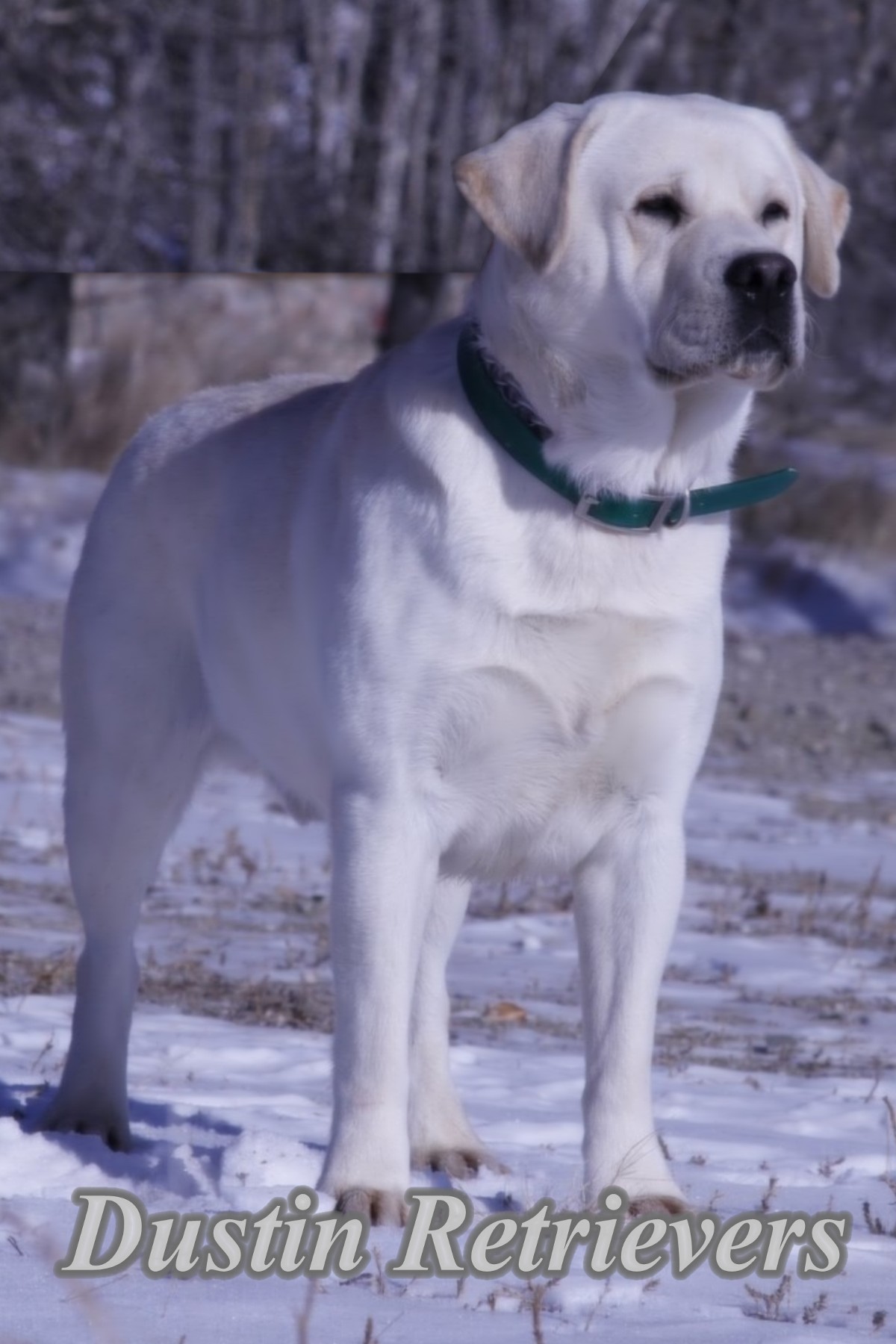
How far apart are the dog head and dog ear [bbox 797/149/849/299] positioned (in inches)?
4.3

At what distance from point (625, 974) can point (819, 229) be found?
4.36 ft

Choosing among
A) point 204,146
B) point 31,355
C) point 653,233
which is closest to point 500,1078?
point 653,233

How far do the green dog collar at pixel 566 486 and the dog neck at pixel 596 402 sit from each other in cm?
2

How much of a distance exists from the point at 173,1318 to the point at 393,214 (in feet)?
35.3

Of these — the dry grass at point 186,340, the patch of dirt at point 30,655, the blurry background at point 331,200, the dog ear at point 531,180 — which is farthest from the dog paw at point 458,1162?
the dry grass at point 186,340

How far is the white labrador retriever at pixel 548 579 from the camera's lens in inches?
124

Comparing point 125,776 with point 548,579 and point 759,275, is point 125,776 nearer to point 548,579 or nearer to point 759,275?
point 548,579

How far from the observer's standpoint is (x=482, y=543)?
3.19 meters

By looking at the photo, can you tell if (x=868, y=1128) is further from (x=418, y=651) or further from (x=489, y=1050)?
(x=418, y=651)

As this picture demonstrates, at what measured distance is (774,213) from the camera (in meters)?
3.39

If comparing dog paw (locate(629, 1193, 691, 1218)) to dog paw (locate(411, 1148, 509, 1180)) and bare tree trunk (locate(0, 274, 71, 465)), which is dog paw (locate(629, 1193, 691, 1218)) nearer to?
dog paw (locate(411, 1148, 509, 1180))

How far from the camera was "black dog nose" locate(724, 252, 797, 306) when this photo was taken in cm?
312

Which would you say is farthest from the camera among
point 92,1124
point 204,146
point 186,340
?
point 186,340

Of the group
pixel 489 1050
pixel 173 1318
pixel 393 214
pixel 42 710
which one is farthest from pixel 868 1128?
pixel 393 214
